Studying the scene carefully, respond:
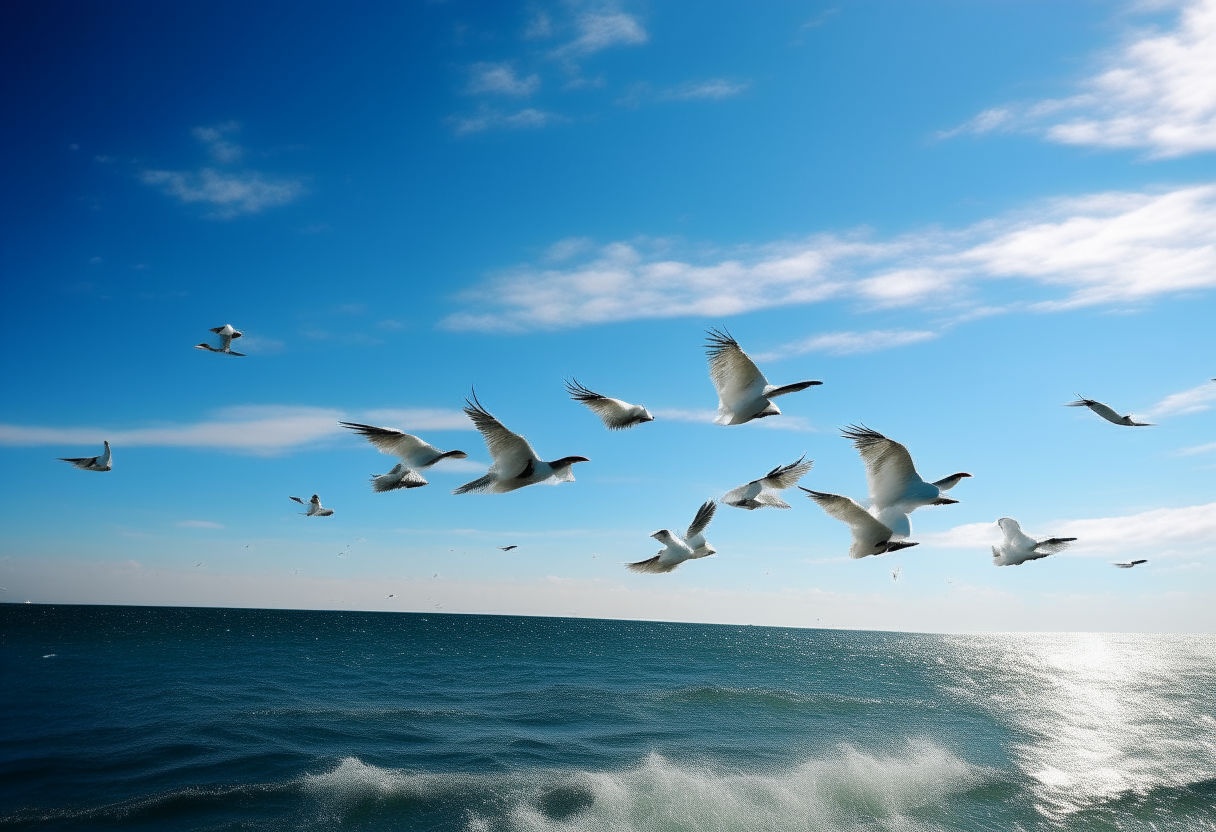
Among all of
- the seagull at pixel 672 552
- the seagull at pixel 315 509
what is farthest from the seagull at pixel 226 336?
the seagull at pixel 672 552

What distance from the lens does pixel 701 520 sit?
13.5m

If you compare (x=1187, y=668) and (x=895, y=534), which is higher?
(x=895, y=534)

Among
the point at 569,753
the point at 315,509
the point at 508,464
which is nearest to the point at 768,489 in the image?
the point at 508,464

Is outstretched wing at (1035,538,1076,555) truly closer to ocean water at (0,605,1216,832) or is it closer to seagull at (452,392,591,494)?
seagull at (452,392,591,494)

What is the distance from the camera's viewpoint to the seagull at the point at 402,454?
11805mm

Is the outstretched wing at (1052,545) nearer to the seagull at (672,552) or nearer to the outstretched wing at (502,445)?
the seagull at (672,552)

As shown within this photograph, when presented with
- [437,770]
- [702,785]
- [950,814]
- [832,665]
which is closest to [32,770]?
[437,770]

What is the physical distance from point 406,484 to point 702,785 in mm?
20691

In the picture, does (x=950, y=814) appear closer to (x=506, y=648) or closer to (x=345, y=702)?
(x=345, y=702)

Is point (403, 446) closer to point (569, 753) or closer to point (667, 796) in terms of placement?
point (667, 796)

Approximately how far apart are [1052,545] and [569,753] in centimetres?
2355

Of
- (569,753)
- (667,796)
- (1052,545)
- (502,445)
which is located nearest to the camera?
(502,445)

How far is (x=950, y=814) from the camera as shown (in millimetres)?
25453

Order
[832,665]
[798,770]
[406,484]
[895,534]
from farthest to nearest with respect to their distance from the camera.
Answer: [832,665], [798,770], [406,484], [895,534]
